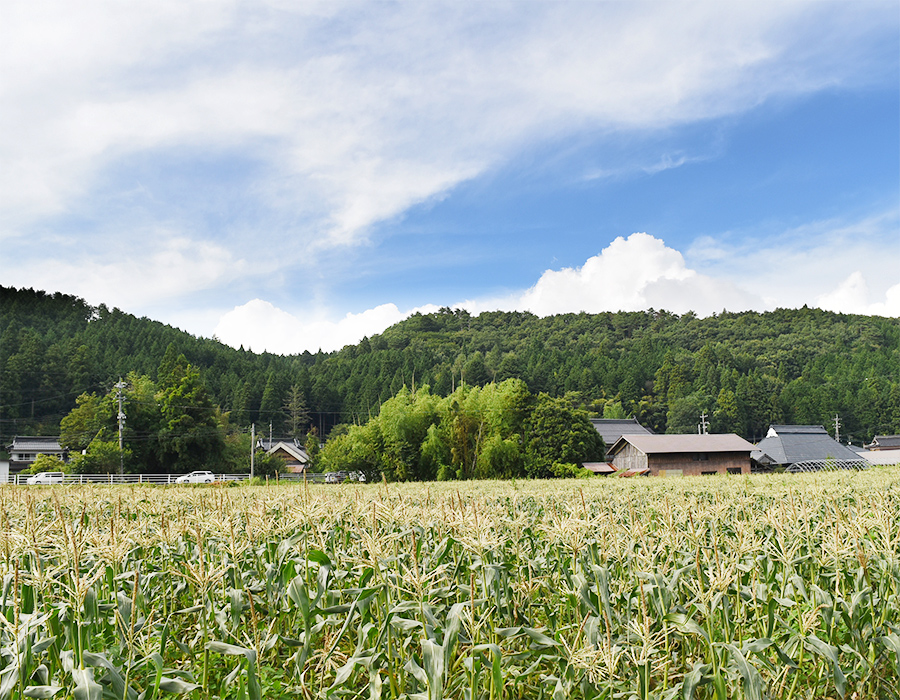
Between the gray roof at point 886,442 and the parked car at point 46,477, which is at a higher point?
the parked car at point 46,477

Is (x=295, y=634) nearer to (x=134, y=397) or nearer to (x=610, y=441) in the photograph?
(x=134, y=397)

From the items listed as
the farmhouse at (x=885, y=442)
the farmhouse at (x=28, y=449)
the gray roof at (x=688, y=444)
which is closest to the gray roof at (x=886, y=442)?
the farmhouse at (x=885, y=442)

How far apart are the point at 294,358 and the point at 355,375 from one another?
19.3 meters

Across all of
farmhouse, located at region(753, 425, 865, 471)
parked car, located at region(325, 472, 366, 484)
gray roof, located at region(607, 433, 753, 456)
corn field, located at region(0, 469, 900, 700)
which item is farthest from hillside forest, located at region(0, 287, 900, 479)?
corn field, located at region(0, 469, 900, 700)

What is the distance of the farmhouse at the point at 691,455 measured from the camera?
36156mm

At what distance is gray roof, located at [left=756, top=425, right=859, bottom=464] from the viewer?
41812mm

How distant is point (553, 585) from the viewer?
148 inches

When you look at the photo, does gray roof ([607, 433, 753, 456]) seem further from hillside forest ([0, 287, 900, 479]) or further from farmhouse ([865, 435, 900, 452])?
farmhouse ([865, 435, 900, 452])

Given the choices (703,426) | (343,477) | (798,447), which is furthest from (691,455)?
(703,426)

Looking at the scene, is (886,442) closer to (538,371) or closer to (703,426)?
(703,426)

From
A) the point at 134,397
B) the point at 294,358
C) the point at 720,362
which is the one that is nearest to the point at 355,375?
the point at 294,358

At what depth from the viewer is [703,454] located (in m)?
36.3

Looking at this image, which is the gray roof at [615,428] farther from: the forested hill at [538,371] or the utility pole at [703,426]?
the utility pole at [703,426]

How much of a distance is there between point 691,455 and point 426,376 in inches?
1339
